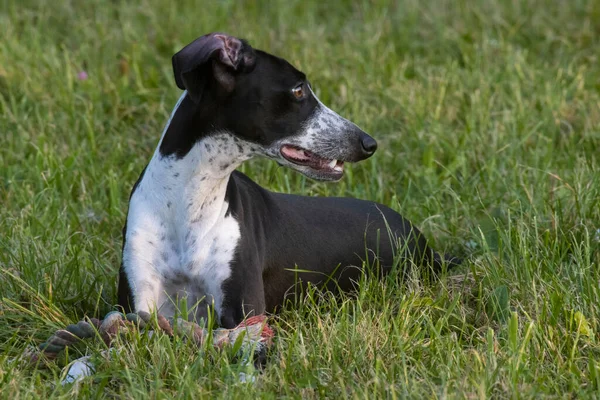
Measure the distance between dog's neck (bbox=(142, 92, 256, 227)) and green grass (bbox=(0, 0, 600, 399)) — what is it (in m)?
0.44

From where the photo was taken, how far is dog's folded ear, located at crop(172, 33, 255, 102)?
3.34 m

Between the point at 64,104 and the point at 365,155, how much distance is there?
262 cm

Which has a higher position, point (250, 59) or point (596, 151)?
point (250, 59)

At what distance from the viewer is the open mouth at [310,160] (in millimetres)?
3534

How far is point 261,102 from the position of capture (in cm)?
346

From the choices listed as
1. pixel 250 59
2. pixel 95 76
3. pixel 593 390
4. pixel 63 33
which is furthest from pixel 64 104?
pixel 593 390

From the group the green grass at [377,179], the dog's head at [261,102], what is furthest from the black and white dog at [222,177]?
the green grass at [377,179]

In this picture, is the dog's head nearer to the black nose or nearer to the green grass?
the black nose

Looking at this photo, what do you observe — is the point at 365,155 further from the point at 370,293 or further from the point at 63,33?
the point at 63,33

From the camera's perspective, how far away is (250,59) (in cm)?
346

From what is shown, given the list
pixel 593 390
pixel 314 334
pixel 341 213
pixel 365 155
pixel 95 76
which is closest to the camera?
pixel 593 390

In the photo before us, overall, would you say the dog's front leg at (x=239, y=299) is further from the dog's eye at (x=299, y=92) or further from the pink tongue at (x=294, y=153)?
the dog's eye at (x=299, y=92)

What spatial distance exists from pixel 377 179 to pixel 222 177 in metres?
1.72

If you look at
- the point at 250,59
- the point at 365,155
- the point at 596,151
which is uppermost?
the point at 250,59
